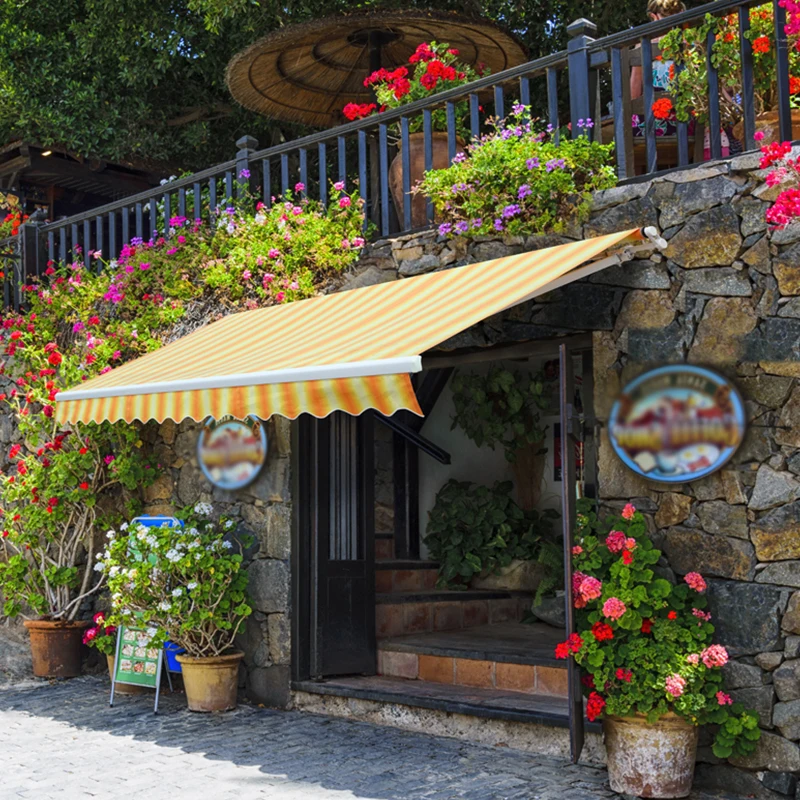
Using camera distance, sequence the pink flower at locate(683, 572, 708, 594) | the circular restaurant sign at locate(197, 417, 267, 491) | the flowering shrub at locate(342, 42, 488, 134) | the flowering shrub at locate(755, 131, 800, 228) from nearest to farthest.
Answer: the flowering shrub at locate(755, 131, 800, 228), the pink flower at locate(683, 572, 708, 594), the flowering shrub at locate(342, 42, 488, 134), the circular restaurant sign at locate(197, 417, 267, 491)

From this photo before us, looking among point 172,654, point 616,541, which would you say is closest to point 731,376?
point 616,541

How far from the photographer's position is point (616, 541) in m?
6.15

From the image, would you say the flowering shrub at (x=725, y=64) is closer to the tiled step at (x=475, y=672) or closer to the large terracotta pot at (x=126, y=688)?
the tiled step at (x=475, y=672)

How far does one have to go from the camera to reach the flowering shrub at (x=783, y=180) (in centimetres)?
530

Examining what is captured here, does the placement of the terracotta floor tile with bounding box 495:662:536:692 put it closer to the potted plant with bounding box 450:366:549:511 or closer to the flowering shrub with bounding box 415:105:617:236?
the flowering shrub with bounding box 415:105:617:236

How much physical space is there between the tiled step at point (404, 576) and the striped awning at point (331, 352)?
311 cm

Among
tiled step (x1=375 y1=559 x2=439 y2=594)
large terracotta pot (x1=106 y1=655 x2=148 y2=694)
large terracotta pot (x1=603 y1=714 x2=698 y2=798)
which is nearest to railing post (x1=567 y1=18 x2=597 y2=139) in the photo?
large terracotta pot (x1=603 y1=714 x2=698 y2=798)

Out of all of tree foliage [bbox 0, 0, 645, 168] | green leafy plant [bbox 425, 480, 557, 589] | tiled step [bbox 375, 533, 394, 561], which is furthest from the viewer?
tree foliage [bbox 0, 0, 645, 168]

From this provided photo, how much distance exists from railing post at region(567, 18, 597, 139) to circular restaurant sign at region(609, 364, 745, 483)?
1.81m

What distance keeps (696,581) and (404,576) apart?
4.72 meters

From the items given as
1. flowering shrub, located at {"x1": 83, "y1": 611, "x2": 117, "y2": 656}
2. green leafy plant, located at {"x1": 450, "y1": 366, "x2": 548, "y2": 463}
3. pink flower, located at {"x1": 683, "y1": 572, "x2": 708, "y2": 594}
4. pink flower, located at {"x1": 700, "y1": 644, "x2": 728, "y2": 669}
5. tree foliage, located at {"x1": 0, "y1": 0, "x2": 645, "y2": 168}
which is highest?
tree foliage, located at {"x1": 0, "y1": 0, "x2": 645, "y2": 168}

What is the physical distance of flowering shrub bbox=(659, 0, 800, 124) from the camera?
21.2ft

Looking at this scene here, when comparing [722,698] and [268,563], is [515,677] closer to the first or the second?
[268,563]

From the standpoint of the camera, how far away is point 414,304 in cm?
667
